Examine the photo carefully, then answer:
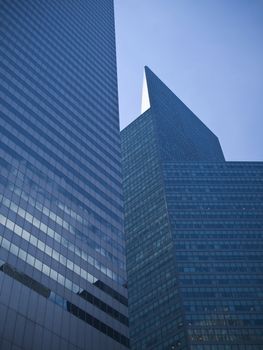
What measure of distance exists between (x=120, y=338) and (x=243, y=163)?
4906 inches

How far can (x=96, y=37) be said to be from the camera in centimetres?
12431

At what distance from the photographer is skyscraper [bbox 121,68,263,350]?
396ft

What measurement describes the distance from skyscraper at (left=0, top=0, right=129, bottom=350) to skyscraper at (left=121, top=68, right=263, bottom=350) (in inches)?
2078

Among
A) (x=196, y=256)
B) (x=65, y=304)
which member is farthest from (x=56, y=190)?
(x=196, y=256)

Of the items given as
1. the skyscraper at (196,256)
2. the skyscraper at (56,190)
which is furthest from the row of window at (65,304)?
the skyscraper at (196,256)

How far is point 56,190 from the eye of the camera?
7162 cm

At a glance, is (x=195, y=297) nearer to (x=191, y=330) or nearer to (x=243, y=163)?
(x=191, y=330)

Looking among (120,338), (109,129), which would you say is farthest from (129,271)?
(120,338)

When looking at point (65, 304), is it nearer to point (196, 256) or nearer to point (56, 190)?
point (56, 190)

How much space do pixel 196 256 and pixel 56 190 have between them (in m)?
75.3

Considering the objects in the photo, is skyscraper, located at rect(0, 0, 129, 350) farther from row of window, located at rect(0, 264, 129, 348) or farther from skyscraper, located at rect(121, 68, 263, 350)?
skyscraper, located at rect(121, 68, 263, 350)

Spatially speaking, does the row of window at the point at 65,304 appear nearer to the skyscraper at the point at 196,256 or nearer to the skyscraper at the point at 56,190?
the skyscraper at the point at 56,190

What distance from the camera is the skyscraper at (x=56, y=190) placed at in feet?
181

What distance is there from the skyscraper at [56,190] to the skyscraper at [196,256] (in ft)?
173
